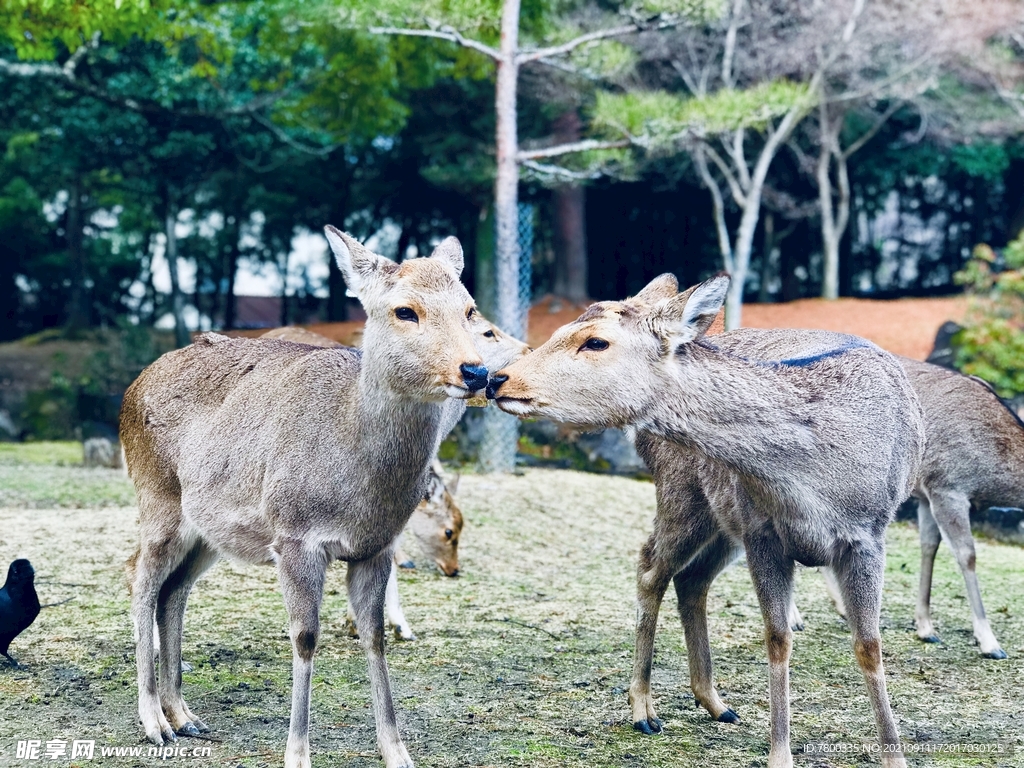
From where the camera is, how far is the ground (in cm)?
426

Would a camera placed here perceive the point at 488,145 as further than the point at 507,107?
Yes

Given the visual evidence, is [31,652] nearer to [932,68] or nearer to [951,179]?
[932,68]

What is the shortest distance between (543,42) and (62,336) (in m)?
11.8

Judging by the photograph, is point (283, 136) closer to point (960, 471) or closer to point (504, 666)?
point (960, 471)

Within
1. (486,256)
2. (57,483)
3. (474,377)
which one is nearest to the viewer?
(474,377)

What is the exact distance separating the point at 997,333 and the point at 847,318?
795 cm

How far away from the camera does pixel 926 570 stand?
6.22 m

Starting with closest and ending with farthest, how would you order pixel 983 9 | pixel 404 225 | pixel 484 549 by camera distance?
pixel 484 549 < pixel 983 9 < pixel 404 225

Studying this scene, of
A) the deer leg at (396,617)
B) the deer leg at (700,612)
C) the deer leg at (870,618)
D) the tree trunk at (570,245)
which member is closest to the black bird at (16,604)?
the deer leg at (396,617)

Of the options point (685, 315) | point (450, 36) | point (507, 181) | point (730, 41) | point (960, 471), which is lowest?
point (960, 471)

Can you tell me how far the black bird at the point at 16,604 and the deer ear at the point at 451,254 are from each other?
2.48m

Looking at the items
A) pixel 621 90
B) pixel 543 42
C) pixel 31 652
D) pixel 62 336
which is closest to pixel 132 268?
pixel 62 336

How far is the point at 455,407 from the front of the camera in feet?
18.0

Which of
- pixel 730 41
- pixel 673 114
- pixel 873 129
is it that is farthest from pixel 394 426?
pixel 873 129
